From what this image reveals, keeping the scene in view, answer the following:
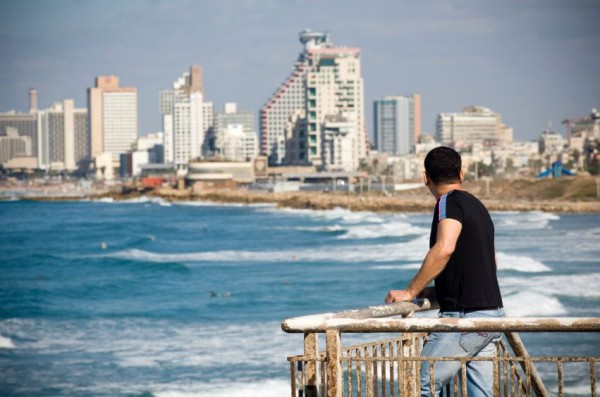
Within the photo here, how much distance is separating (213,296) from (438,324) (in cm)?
2774

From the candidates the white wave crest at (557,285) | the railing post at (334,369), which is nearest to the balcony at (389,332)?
the railing post at (334,369)

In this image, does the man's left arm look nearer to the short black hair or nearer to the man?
the man

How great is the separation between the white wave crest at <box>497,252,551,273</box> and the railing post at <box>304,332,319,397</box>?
101 ft

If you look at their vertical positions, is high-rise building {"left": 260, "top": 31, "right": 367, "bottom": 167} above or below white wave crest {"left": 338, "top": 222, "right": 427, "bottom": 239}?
above

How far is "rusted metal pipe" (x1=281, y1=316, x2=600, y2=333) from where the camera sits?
4.16m

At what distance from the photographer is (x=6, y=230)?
87.2 meters

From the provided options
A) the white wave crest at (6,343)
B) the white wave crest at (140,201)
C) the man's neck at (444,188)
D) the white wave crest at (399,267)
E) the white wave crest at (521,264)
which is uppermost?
the man's neck at (444,188)

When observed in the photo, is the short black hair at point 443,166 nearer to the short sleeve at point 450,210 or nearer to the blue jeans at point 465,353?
the short sleeve at point 450,210

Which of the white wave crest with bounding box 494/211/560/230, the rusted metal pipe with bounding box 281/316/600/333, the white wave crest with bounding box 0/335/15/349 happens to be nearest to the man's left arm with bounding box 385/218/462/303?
the rusted metal pipe with bounding box 281/316/600/333

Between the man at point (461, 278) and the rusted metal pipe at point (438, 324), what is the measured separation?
34 cm

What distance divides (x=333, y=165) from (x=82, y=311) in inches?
5668

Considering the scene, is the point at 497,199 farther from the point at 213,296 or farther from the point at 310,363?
→ the point at 310,363

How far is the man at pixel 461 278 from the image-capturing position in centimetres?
467

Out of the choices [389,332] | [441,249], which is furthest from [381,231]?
[389,332]
